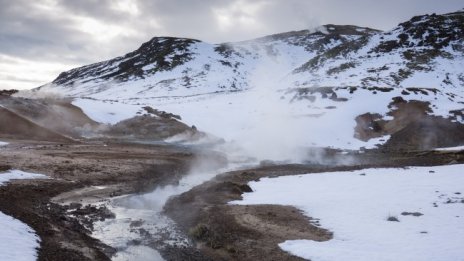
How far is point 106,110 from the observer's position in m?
68.5

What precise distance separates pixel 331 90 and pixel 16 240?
58.0 m

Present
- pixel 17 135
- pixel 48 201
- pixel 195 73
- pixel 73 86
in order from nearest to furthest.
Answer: pixel 48 201 → pixel 17 135 → pixel 195 73 → pixel 73 86

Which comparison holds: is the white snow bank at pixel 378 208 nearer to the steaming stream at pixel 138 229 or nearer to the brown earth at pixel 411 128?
the steaming stream at pixel 138 229

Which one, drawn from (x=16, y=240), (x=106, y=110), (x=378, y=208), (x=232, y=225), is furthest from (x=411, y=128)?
(x=16, y=240)

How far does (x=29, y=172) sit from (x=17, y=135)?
24168 mm

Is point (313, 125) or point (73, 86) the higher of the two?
point (73, 86)

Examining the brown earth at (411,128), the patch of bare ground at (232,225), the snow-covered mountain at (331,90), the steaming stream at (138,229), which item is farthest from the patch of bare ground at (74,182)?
the brown earth at (411,128)

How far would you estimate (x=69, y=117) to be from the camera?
62969 millimetres

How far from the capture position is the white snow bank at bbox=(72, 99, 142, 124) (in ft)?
216

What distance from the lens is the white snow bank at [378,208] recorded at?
1439cm

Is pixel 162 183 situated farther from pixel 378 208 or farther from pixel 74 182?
pixel 378 208

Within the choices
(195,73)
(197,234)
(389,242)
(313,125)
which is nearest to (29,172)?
(197,234)

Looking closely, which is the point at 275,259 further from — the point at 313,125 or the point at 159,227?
the point at 313,125

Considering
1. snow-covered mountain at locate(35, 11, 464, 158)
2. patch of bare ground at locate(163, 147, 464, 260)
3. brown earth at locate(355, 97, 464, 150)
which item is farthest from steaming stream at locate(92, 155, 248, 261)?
brown earth at locate(355, 97, 464, 150)
